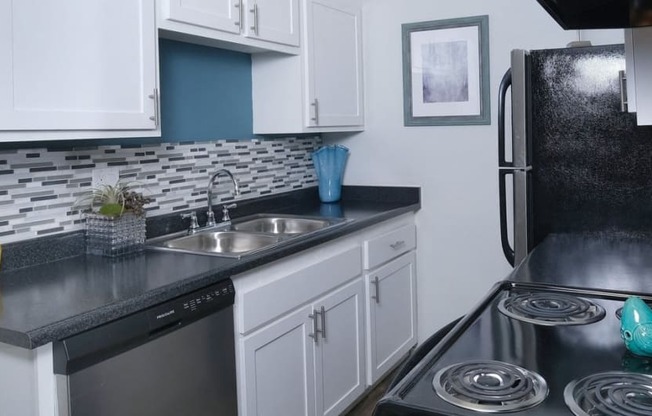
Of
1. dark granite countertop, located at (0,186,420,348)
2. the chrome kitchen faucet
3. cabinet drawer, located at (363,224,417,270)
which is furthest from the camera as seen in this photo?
cabinet drawer, located at (363,224,417,270)

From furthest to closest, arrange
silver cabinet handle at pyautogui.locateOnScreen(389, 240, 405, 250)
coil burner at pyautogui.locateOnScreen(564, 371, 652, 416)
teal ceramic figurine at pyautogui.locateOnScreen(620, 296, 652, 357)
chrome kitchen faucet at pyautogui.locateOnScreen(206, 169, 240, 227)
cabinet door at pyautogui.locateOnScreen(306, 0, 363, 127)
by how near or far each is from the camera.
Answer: silver cabinet handle at pyautogui.locateOnScreen(389, 240, 405, 250)
cabinet door at pyautogui.locateOnScreen(306, 0, 363, 127)
chrome kitchen faucet at pyautogui.locateOnScreen(206, 169, 240, 227)
teal ceramic figurine at pyautogui.locateOnScreen(620, 296, 652, 357)
coil burner at pyautogui.locateOnScreen(564, 371, 652, 416)

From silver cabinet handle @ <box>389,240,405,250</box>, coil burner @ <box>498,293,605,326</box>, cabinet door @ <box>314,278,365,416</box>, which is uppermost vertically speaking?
coil burner @ <box>498,293,605,326</box>

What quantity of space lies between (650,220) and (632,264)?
444 mm

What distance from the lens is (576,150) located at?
2.16 m

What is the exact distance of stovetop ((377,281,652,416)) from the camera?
2.89ft

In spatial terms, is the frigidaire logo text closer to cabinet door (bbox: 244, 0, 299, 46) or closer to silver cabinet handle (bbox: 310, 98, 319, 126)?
cabinet door (bbox: 244, 0, 299, 46)

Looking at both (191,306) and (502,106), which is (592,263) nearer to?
(502,106)

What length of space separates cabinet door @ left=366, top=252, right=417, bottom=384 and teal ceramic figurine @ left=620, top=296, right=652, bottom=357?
1.77 meters

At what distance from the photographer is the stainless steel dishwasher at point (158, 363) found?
1385 mm

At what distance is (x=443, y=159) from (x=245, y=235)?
49.0 inches

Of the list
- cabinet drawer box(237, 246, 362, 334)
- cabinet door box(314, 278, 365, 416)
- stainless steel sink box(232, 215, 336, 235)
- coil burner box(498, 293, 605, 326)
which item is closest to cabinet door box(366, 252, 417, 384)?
cabinet door box(314, 278, 365, 416)

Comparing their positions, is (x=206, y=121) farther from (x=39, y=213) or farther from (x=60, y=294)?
(x=60, y=294)

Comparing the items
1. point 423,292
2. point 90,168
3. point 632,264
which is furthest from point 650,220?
point 90,168

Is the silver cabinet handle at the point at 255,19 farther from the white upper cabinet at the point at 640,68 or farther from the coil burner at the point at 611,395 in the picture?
the coil burner at the point at 611,395
